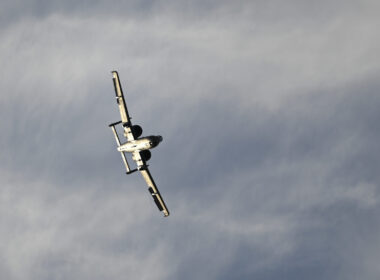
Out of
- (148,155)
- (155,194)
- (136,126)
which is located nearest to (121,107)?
(136,126)

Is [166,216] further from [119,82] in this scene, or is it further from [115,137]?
[119,82]

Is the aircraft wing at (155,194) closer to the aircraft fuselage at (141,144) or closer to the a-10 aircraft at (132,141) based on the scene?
the a-10 aircraft at (132,141)

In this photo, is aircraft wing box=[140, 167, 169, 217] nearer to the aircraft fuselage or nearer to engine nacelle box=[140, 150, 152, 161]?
engine nacelle box=[140, 150, 152, 161]

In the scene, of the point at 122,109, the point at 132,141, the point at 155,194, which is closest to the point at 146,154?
the point at 132,141

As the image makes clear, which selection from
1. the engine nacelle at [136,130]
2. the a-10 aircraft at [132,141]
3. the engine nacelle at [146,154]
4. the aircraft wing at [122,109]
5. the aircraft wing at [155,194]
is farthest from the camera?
the aircraft wing at [155,194]

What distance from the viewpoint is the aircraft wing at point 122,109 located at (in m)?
112

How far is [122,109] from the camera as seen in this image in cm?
11225

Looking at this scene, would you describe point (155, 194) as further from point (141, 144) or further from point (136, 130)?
point (136, 130)

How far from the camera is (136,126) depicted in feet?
372

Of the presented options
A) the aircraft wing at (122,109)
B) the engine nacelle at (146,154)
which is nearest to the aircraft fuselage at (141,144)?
the aircraft wing at (122,109)

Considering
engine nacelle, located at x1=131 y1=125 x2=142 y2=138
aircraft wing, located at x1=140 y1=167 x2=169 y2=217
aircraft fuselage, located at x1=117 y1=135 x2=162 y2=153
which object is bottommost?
aircraft wing, located at x1=140 y1=167 x2=169 y2=217

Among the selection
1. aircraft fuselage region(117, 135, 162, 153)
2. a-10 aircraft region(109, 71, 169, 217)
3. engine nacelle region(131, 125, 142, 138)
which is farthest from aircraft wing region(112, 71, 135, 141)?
aircraft fuselage region(117, 135, 162, 153)

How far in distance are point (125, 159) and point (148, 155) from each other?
17.4 ft

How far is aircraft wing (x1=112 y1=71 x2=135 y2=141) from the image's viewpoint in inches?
4400
